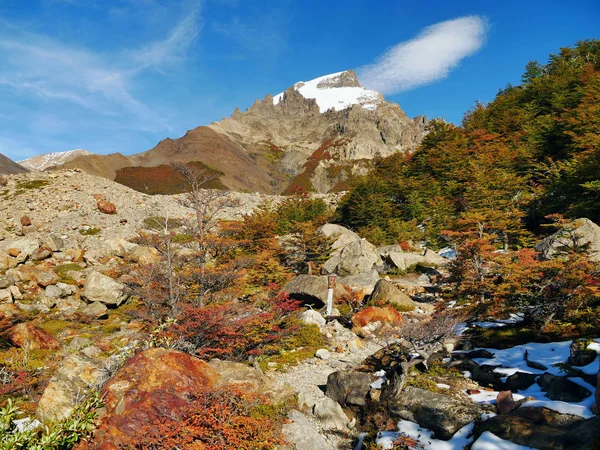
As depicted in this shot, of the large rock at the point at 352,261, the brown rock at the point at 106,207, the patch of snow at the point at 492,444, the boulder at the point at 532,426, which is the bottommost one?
the patch of snow at the point at 492,444

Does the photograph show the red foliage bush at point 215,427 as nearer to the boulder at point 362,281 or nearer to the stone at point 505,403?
the stone at point 505,403

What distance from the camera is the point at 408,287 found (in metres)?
17.2

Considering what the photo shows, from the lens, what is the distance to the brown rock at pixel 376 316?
13.3 metres

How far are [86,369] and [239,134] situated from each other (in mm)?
194177

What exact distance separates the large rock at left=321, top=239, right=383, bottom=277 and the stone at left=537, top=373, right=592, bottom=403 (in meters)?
12.8

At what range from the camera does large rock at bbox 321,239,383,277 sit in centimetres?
1950

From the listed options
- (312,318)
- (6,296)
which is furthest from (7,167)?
(312,318)

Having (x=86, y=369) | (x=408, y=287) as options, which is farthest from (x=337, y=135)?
(x=86, y=369)

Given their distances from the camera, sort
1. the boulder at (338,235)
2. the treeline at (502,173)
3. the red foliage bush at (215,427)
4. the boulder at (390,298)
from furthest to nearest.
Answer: the boulder at (338,235) < the treeline at (502,173) < the boulder at (390,298) < the red foliage bush at (215,427)

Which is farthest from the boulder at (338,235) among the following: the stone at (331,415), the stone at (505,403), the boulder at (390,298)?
the stone at (505,403)

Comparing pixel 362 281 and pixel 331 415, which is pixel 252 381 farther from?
pixel 362 281

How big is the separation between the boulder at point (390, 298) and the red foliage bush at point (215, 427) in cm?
964

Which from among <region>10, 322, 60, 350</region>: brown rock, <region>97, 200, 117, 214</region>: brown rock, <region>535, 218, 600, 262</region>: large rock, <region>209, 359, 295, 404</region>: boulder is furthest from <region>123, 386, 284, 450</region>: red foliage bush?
<region>97, 200, 117, 214</region>: brown rock

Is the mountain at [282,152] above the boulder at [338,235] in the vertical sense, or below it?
above
